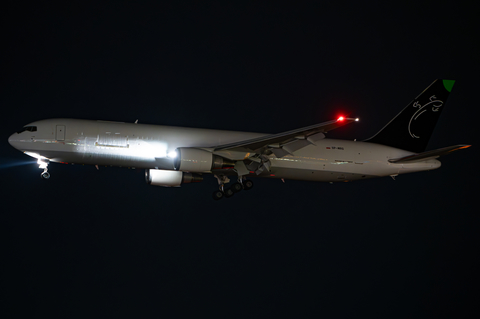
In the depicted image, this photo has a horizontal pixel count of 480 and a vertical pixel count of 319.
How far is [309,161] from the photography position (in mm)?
25859

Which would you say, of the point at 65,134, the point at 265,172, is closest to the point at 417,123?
the point at 265,172

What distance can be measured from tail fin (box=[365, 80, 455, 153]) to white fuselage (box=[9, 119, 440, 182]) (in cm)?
188

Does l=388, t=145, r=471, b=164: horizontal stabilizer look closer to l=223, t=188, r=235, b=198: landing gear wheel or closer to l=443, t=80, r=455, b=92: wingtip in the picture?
l=443, t=80, r=455, b=92: wingtip

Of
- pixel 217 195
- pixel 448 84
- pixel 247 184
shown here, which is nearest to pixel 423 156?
pixel 448 84

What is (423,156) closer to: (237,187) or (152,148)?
(237,187)

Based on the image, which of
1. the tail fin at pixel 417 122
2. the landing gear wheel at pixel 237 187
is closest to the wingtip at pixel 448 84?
the tail fin at pixel 417 122

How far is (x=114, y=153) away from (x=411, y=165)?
625 inches

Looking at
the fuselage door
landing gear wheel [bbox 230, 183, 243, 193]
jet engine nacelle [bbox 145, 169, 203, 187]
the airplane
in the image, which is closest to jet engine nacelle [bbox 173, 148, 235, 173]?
the airplane

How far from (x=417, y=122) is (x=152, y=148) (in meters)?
15.6

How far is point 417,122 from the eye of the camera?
28703mm

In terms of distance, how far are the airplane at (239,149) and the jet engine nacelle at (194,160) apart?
0.15 feet

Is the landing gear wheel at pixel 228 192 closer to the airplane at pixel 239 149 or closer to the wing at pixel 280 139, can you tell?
the airplane at pixel 239 149

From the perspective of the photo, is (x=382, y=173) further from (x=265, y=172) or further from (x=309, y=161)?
(x=265, y=172)

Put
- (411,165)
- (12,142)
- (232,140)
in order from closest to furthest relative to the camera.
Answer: (12,142), (232,140), (411,165)
